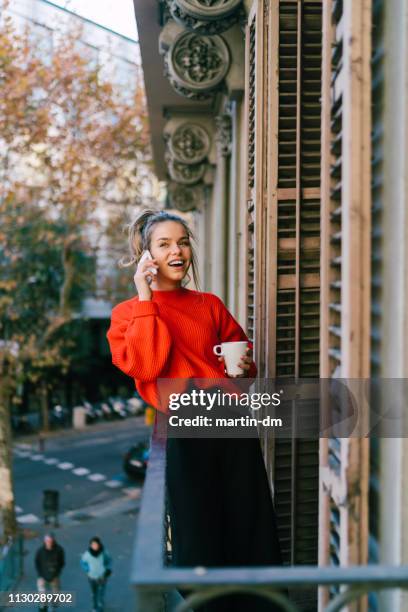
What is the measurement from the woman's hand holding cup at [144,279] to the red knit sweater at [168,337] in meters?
0.03

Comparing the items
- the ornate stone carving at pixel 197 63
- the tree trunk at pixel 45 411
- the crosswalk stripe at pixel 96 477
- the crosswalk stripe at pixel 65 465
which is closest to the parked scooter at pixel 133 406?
the tree trunk at pixel 45 411

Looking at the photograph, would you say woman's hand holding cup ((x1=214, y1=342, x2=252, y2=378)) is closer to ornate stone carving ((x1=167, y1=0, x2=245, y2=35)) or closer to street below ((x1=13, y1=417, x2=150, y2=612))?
ornate stone carving ((x1=167, y1=0, x2=245, y2=35))

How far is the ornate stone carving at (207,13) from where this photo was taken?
4781 millimetres

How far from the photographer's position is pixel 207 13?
4.79 meters

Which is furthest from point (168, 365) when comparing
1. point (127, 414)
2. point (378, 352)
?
point (127, 414)

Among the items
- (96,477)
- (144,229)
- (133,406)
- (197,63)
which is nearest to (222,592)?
(144,229)

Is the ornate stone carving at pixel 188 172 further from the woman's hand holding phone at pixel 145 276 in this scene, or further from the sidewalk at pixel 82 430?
the sidewalk at pixel 82 430

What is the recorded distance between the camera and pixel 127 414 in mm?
30688

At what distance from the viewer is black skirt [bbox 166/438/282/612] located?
2.54m

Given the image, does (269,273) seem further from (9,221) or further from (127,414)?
(127,414)

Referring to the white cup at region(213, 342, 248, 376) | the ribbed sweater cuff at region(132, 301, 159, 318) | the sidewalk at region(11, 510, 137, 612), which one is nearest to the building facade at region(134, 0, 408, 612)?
the white cup at region(213, 342, 248, 376)

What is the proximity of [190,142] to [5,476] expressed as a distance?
9147 millimetres

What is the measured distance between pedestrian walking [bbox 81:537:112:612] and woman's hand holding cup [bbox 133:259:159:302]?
8.92m

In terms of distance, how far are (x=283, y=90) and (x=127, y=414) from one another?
28046mm
